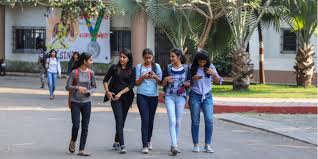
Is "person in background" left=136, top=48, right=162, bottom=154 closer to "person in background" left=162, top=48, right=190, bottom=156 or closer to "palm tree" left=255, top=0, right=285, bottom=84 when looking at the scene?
"person in background" left=162, top=48, right=190, bottom=156


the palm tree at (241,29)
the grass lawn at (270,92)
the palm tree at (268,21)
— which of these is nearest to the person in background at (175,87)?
the grass lawn at (270,92)

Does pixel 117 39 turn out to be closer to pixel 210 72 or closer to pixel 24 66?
pixel 24 66

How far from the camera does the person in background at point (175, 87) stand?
10242 mm

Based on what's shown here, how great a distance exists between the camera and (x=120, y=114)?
33.5 ft

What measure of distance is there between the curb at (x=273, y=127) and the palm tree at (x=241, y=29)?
17.4ft

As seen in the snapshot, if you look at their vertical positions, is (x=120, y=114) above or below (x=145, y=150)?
above

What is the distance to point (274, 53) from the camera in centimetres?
2738

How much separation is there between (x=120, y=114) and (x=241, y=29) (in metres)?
11.3

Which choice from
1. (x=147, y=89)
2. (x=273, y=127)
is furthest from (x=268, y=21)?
(x=147, y=89)

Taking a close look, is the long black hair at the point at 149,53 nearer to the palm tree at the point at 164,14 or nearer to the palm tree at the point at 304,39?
the palm tree at the point at 164,14

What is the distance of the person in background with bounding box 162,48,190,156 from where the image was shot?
10242 mm

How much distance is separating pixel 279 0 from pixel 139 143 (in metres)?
10.8

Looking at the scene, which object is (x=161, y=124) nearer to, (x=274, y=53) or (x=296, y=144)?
(x=296, y=144)

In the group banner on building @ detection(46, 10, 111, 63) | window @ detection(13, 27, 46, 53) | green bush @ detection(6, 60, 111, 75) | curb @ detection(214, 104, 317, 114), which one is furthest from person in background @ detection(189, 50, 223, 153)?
window @ detection(13, 27, 46, 53)
